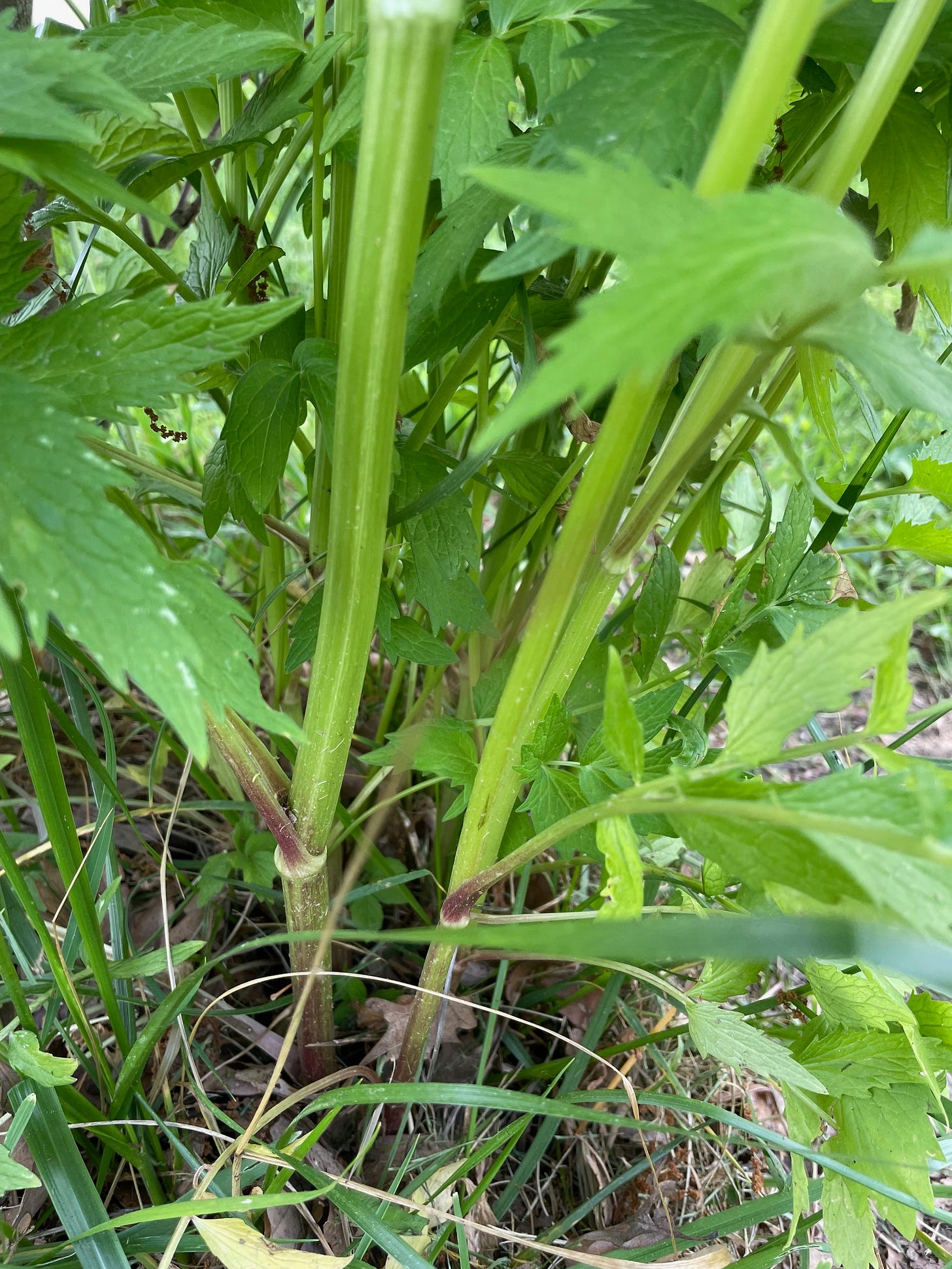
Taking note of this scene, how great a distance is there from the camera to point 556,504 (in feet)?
1.88

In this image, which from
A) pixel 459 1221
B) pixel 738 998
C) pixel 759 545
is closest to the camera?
pixel 459 1221

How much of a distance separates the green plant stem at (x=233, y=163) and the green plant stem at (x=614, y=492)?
0.33 metres

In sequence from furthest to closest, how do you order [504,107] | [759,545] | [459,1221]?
[759,545], [459,1221], [504,107]

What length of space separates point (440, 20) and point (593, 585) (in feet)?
0.79

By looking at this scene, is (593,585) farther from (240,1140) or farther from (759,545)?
(240,1140)

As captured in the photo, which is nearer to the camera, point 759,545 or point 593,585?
point 593,585

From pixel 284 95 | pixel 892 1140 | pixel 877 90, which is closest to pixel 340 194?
pixel 284 95

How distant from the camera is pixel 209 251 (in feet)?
1.75

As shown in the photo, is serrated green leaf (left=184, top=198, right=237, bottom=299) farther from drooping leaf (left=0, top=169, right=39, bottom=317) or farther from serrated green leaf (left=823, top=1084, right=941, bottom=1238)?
serrated green leaf (left=823, top=1084, right=941, bottom=1238)

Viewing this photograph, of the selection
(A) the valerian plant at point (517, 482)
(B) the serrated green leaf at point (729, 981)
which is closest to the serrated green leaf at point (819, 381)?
(A) the valerian plant at point (517, 482)

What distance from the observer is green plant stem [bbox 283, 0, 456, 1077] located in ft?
0.91

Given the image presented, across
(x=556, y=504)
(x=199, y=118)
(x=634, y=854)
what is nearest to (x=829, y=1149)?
(x=634, y=854)

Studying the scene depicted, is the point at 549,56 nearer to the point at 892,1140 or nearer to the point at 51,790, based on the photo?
the point at 51,790

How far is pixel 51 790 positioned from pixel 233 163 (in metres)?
0.42
